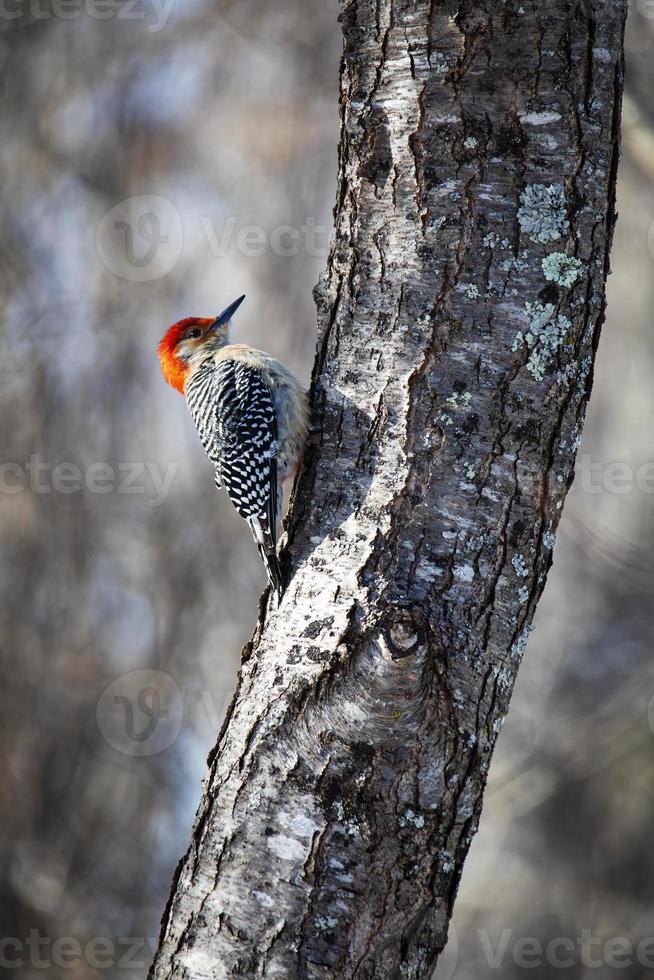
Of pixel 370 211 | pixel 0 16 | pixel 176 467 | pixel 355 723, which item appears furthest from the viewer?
pixel 0 16

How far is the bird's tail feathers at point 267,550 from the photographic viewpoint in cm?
259

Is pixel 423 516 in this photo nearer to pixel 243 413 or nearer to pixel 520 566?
pixel 520 566

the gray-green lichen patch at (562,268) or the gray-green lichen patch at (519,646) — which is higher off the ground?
the gray-green lichen patch at (562,268)

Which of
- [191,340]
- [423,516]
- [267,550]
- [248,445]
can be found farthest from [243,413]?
[423,516]

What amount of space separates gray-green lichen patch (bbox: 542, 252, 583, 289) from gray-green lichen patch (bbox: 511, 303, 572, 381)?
0.07 meters

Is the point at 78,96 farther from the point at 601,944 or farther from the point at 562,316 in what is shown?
the point at 601,944

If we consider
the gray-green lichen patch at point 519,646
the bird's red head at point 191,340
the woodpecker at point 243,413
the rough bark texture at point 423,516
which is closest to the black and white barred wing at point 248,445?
the woodpecker at point 243,413

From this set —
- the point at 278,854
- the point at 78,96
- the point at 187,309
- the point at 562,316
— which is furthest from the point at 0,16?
the point at 278,854

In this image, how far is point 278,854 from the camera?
2.22 meters

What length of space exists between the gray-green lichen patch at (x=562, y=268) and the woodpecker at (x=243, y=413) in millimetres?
1338

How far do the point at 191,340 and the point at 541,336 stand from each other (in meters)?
2.98

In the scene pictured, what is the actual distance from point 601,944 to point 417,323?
18.7 feet

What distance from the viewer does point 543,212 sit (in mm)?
2354

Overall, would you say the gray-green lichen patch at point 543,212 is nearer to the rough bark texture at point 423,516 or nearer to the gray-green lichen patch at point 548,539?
the rough bark texture at point 423,516
